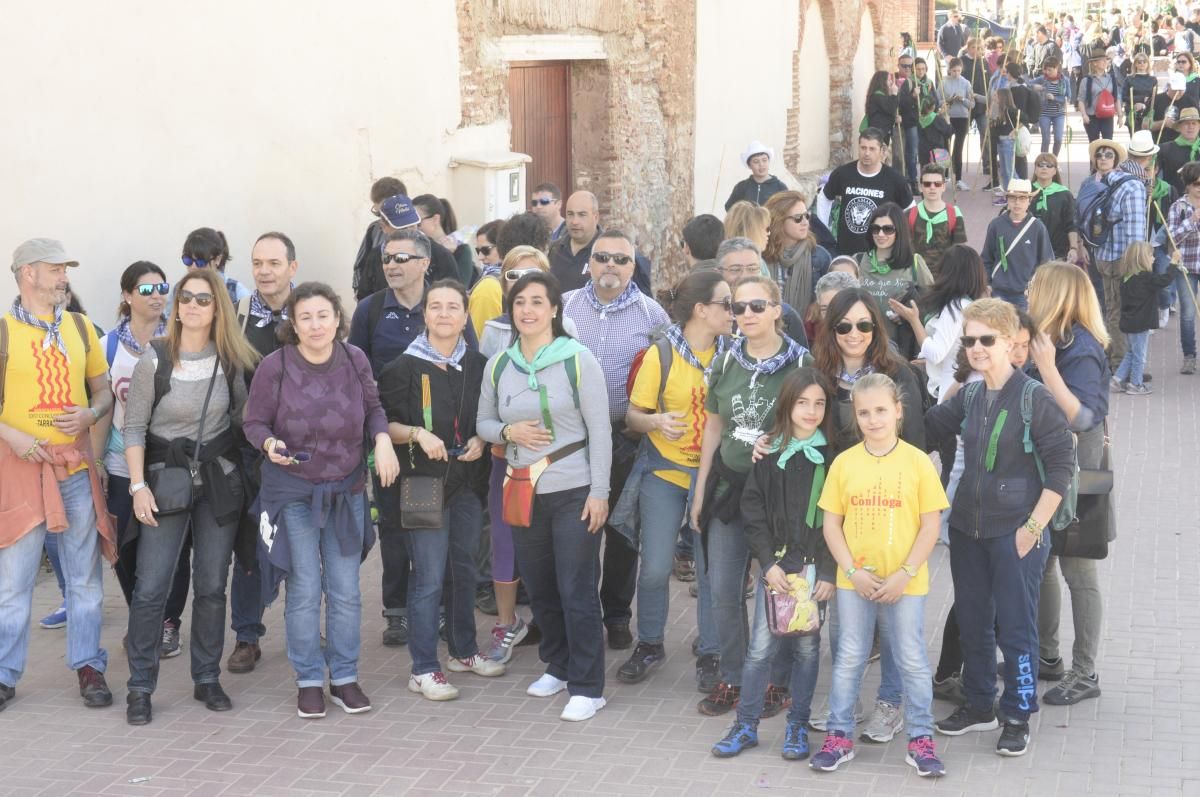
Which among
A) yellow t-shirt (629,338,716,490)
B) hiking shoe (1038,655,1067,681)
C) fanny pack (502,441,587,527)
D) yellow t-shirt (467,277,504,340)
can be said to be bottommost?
hiking shoe (1038,655,1067,681)

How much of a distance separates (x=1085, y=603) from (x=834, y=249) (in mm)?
5612

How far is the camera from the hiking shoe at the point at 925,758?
18.1 feet

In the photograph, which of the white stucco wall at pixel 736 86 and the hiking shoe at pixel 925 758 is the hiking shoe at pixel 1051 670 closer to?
the hiking shoe at pixel 925 758

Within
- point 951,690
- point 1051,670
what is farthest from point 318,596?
point 1051,670

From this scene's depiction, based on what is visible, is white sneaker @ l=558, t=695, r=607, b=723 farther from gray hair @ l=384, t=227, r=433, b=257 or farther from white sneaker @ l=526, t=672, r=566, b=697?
gray hair @ l=384, t=227, r=433, b=257

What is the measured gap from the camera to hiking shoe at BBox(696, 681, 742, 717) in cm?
616

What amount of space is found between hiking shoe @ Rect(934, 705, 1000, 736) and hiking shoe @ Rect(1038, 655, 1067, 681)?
585 millimetres

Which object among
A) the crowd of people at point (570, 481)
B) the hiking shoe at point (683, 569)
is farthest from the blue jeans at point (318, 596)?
the hiking shoe at point (683, 569)

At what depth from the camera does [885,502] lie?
17.9 ft

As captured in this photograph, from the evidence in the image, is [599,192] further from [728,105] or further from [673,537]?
[673,537]

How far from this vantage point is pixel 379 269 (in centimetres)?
855

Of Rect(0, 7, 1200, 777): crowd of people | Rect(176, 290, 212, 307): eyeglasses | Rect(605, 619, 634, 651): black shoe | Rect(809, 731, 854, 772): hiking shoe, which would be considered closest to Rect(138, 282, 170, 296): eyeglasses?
Rect(0, 7, 1200, 777): crowd of people

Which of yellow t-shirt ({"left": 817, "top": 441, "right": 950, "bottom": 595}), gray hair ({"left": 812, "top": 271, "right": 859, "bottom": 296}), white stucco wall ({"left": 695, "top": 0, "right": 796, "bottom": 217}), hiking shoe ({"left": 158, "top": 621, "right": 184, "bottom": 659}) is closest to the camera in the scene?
yellow t-shirt ({"left": 817, "top": 441, "right": 950, "bottom": 595})

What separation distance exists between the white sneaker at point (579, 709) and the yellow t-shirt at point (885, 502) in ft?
4.39
